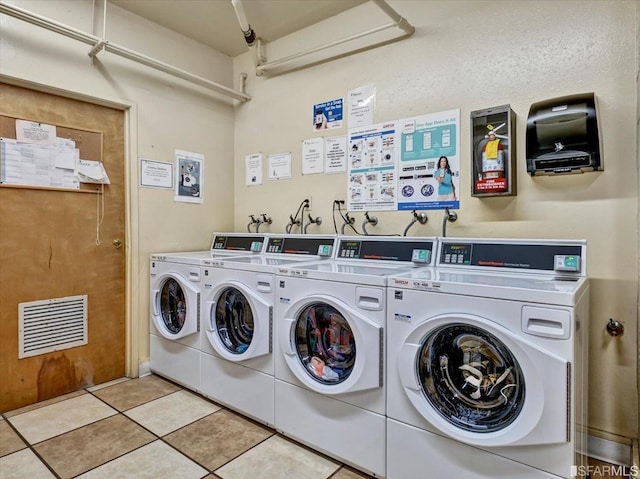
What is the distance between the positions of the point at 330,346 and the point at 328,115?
1810 mm

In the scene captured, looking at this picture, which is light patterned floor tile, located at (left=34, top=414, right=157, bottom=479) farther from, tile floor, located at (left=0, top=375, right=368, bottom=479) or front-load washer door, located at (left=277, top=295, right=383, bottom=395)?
front-load washer door, located at (left=277, top=295, right=383, bottom=395)

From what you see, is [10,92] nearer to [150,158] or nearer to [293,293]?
[150,158]

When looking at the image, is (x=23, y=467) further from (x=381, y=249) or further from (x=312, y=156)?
(x=312, y=156)

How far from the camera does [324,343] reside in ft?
6.34

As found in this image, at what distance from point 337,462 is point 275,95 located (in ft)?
9.13

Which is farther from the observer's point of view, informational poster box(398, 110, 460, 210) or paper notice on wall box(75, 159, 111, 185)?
paper notice on wall box(75, 159, 111, 185)

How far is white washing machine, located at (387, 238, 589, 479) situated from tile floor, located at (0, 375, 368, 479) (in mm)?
514

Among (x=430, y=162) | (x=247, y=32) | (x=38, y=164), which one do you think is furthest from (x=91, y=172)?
(x=430, y=162)

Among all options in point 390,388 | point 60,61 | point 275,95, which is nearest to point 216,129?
point 275,95

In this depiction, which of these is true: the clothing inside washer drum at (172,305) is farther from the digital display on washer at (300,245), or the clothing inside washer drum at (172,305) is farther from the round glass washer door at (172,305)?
the digital display on washer at (300,245)

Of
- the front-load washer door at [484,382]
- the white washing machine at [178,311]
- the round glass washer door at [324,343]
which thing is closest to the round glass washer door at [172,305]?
the white washing machine at [178,311]

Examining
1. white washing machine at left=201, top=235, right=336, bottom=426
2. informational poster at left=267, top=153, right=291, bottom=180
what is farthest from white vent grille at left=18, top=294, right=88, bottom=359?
informational poster at left=267, top=153, right=291, bottom=180

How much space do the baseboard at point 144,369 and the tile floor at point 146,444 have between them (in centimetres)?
37

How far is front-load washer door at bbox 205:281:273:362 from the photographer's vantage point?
7.23 feet
